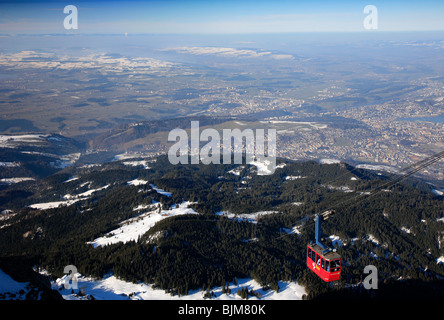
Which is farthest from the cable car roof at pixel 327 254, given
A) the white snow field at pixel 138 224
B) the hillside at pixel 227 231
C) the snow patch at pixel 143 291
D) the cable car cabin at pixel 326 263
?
the white snow field at pixel 138 224

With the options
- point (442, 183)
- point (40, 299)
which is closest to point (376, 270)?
point (40, 299)

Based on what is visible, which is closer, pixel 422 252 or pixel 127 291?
pixel 127 291

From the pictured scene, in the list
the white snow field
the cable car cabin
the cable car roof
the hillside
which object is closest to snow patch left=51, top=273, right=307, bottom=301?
the hillside

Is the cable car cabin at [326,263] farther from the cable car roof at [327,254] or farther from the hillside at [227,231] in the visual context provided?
the hillside at [227,231]

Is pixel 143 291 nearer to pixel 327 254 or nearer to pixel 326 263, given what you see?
pixel 326 263
